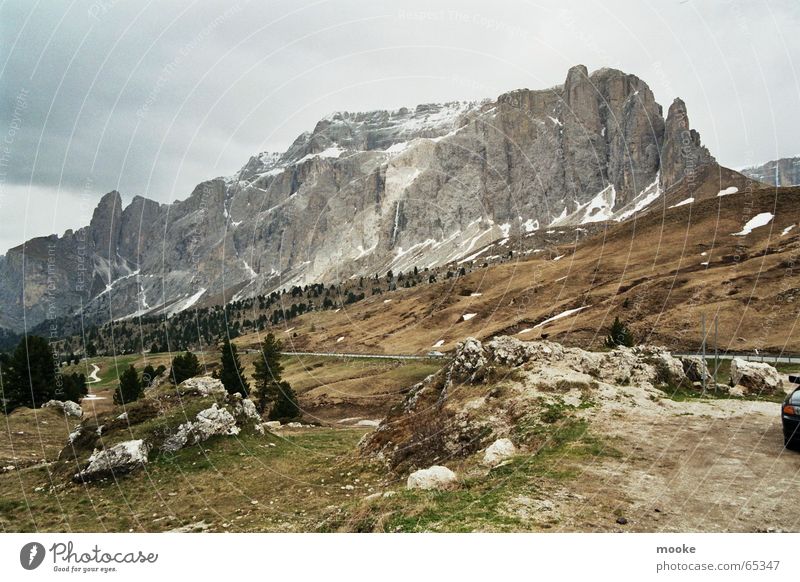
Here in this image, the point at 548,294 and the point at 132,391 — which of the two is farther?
the point at 548,294

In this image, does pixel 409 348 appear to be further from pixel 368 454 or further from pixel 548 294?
pixel 368 454

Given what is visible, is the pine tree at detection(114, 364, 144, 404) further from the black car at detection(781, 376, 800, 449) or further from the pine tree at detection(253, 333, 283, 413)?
the black car at detection(781, 376, 800, 449)

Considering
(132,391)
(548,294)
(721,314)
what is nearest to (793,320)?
(721,314)

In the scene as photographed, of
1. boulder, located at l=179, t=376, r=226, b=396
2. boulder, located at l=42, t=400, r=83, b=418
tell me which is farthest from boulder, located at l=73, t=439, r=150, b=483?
boulder, located at l=42, t=400, r=83, b=418

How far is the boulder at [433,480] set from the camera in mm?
12953

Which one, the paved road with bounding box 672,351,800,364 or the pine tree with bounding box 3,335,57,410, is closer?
the paved road with bounding box 672,351,800,364

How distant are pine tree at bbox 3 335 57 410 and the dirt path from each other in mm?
60923

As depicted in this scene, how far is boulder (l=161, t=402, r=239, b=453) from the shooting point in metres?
21.1

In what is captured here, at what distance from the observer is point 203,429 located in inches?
872

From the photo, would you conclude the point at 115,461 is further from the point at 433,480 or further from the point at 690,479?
the point at 690,479

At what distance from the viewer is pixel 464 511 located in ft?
37.1

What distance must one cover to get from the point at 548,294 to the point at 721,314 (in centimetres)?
3802

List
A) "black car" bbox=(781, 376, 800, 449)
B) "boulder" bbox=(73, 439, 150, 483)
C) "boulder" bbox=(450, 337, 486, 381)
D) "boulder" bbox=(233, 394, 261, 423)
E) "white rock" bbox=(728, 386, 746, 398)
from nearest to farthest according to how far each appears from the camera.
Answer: "black car" bbox=(781, 376, 800, 449) < "boulder" bbox=(73, 439, 150, 483) < "boulder" bbox=(450, 337, 486, 381) < "boulder" bbox=(233, 394, 261, 423) < "white rock" bbox=(728, 386, 746, 398)

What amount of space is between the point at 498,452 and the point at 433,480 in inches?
123
